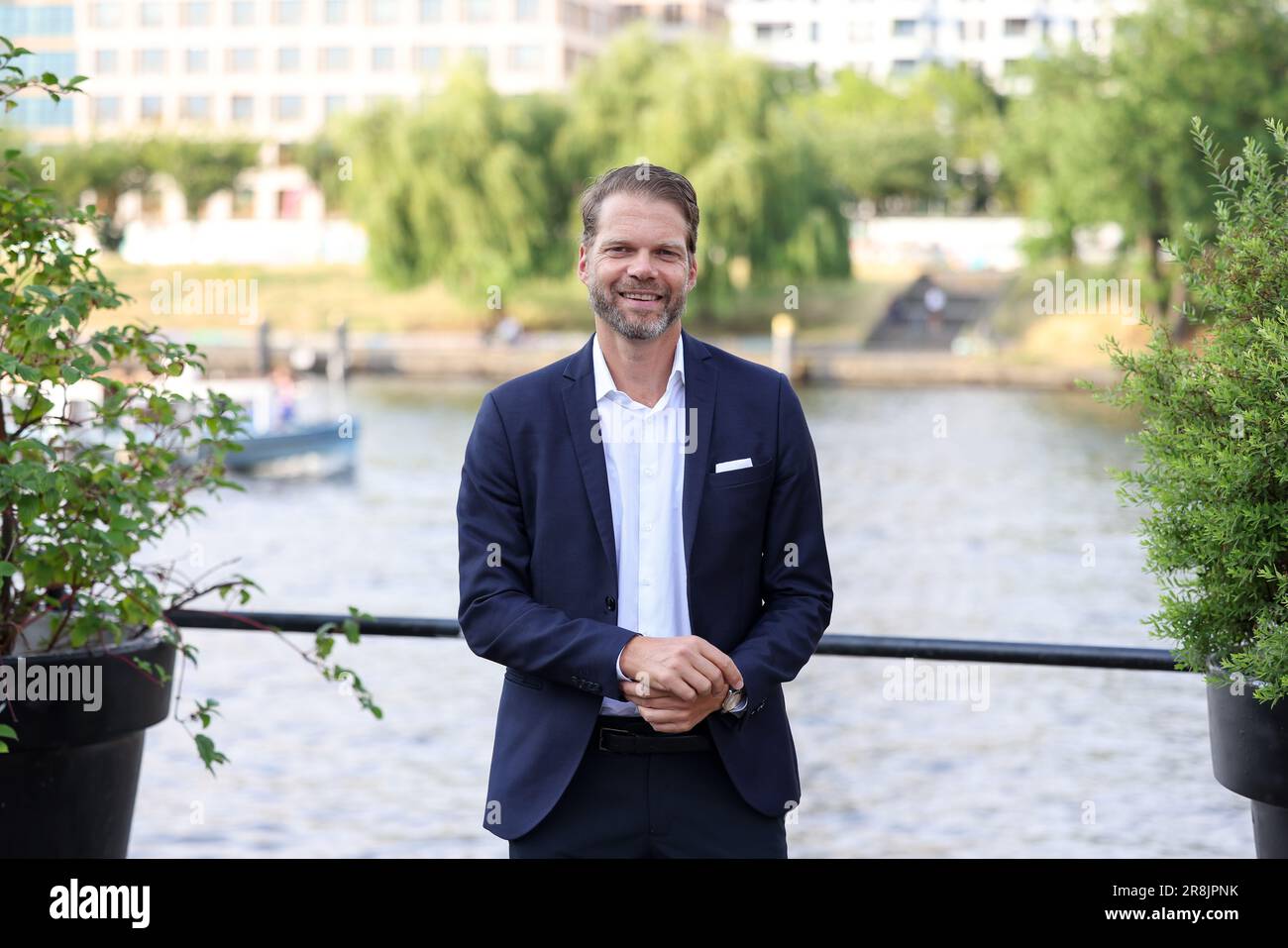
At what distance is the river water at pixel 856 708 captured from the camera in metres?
12.5

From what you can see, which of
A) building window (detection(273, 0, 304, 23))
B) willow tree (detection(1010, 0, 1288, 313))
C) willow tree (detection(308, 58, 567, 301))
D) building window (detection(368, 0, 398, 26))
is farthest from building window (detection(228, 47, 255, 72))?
willow tree (detection(1010, 0, 1288, 313))

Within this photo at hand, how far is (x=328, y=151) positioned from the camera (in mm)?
72562

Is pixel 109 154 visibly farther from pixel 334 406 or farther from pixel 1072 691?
pixel 1072 691

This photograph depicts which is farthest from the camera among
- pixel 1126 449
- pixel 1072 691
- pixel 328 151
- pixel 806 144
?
pixel 328 151

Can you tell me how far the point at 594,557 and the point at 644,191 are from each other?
610mm

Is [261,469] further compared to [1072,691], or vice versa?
[261,469]

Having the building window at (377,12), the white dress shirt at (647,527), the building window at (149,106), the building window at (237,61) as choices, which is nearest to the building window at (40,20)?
the building window at (149,106)

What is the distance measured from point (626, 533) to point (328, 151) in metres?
72.2

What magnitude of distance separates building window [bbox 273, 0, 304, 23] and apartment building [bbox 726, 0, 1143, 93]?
2856cm

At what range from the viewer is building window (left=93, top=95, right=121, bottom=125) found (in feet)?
293

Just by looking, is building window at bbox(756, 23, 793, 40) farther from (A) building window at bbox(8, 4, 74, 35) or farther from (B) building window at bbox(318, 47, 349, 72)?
(A) building window at bbox(8, 4, 74, 35)

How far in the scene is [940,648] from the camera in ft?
12.5

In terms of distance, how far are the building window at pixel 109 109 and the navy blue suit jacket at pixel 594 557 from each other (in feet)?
303
